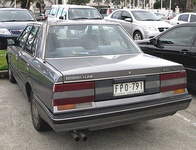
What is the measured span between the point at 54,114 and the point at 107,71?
0.77 m

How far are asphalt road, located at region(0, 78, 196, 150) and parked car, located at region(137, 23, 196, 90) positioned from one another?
121 cm

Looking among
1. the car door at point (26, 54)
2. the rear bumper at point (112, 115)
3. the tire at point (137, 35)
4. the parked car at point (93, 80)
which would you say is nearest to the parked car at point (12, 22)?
the tire at point (137, 35)

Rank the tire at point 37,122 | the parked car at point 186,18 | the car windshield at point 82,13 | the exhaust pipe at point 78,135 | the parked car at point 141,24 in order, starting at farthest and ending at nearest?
the parked car at point 186,18, the car windshield at point 82,13, the parked car at point 141,24, the tire at point 37,122, the exhaust pipe at point 78,135

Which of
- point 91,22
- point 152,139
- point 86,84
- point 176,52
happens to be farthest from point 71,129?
point 176,52

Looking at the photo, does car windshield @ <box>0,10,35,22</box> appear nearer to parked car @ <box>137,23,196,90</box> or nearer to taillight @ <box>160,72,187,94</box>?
parked car @ <box>137,23,196,90</box>

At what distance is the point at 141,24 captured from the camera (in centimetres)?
1266

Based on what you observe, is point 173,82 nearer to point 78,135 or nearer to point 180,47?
point 78,135

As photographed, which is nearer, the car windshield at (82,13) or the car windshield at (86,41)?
the car windshield at (86,41)

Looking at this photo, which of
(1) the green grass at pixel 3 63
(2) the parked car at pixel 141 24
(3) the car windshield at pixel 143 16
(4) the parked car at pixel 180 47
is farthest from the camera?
(3) the car windshield at pixel 143 16

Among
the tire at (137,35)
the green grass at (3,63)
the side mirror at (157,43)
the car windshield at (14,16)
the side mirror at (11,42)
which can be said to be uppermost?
the car windshield at (14,16)

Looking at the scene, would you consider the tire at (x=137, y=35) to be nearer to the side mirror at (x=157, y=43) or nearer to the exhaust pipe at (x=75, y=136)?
the side mirror at (x=157, y=43)

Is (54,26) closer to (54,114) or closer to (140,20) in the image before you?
(54,114)

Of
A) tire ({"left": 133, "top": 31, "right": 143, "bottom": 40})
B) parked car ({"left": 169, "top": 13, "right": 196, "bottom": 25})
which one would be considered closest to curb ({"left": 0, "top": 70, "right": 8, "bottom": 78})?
tire ({"left": 133, "top": 31, "right": 143, "bottom": 40})

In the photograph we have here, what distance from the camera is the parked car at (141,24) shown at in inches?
484
